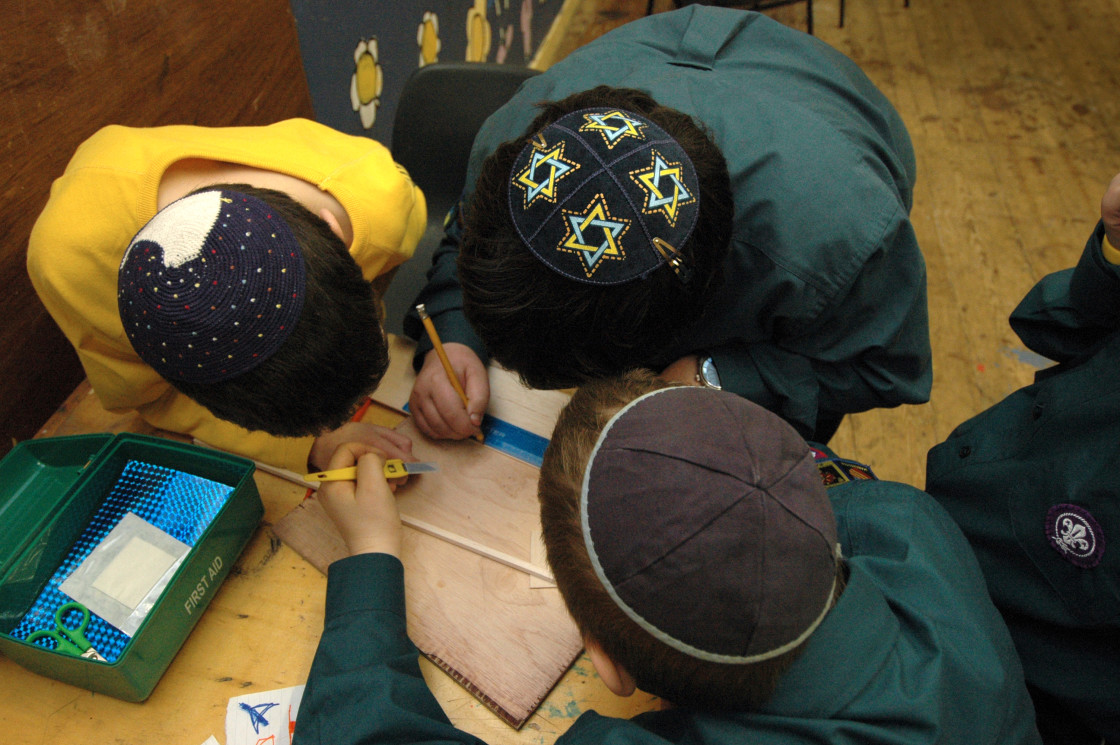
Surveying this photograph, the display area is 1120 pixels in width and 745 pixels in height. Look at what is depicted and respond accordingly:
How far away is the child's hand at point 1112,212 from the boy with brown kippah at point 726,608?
1.76 feet

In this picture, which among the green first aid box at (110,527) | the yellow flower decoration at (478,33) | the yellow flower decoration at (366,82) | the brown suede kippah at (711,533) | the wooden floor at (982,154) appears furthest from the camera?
the yellow flower decoration at (478,33)

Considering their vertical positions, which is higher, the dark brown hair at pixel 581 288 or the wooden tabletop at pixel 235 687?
the dark brown hair at pixel 581 288

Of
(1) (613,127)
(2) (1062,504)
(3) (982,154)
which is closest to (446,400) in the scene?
(1) (613,127)

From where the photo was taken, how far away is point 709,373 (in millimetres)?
1067

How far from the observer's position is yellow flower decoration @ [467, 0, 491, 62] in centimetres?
253

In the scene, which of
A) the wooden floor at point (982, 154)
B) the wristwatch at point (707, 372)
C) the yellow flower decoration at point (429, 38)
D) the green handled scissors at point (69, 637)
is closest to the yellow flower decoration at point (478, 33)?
the yellow flower decoration at point (429, 38)

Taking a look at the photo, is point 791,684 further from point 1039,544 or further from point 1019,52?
point 1019,52

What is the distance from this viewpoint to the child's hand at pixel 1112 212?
0.94 m

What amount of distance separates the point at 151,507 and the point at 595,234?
0.72 m

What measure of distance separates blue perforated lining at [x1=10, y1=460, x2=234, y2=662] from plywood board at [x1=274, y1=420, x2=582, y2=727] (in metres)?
0.10

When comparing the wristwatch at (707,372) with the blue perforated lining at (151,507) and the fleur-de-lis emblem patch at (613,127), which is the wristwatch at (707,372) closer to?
the fleur-de-lis emblem patch at (613,127)

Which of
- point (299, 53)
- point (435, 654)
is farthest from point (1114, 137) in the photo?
point (435, 654)

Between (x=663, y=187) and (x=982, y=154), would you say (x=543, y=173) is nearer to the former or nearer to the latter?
(x=663, y=187)

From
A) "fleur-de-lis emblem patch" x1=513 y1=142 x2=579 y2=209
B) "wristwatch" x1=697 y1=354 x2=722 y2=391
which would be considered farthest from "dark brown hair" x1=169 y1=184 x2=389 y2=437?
"wristwatch" x1=697 y1=354 x2=722 y2=391
